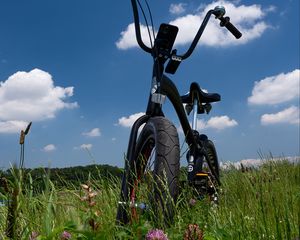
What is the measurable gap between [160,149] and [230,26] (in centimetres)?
215

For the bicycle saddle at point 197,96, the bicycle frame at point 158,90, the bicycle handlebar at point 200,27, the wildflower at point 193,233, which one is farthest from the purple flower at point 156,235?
the bicycle saddle at point 197,96

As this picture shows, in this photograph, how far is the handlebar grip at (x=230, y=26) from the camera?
449cm

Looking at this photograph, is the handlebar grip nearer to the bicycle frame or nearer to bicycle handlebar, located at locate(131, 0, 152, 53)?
the bicycle frame

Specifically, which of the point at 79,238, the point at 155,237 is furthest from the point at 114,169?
the point at 155,237

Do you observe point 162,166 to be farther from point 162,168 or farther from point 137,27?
point 137,27

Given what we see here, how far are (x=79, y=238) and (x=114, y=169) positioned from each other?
3.05 m

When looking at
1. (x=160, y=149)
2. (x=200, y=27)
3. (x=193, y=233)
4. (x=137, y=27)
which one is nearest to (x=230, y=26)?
(x=200, y=27)

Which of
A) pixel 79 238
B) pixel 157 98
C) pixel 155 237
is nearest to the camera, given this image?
pixel 155 237

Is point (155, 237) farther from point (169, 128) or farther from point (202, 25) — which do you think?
point (202, 25)

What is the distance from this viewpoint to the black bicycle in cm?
278

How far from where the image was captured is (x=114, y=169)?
515 cm

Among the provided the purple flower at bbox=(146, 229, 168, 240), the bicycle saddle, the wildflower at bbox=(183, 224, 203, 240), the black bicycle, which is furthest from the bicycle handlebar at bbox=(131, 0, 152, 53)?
the wildflower at bbox=(183, 224, 203, 240)

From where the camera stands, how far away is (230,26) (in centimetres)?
453

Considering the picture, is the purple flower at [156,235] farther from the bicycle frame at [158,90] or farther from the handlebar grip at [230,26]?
the handlebar grip at [230,26]
